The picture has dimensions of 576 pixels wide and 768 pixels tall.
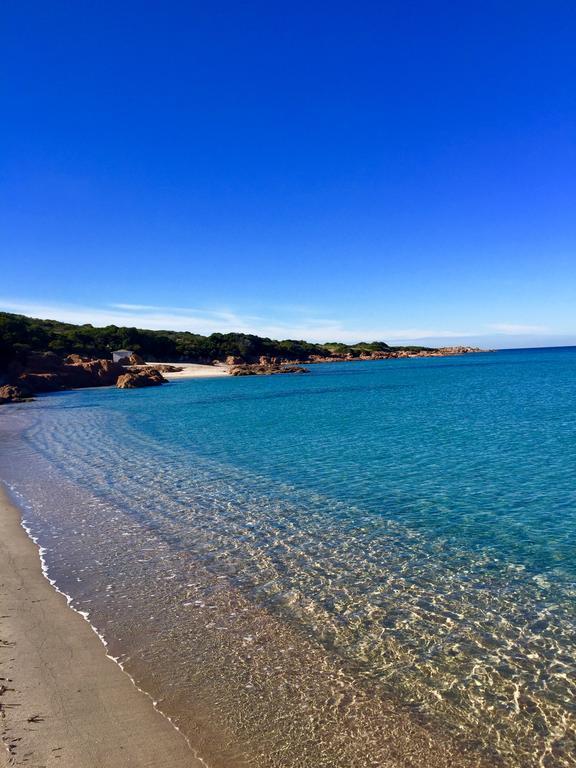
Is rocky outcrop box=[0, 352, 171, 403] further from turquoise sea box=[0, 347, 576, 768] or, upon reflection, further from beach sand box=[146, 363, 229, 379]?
turquoise sea box=[0, 347, 576, 768]

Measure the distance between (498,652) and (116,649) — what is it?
5324 mm

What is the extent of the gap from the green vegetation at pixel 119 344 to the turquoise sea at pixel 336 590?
6071cm

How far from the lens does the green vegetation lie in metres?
87.3

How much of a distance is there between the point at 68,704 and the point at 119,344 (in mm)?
115884

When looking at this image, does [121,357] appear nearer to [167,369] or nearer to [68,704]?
[167,369]

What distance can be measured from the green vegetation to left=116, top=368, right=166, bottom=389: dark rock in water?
528 inches

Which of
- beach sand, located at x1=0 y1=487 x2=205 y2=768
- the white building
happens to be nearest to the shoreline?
the white building

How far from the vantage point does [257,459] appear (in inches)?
840

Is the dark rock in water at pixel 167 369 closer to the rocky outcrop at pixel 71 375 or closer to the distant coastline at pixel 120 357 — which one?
the distant coastline at pixel 120 357

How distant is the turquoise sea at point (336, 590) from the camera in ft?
18.9

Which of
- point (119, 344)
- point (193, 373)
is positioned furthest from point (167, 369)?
point (119, 344)

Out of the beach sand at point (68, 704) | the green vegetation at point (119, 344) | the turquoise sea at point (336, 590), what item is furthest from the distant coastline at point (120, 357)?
the beach sand at point (68, 704)

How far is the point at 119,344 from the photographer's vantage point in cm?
11581

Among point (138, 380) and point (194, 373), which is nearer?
point (138, 380)
